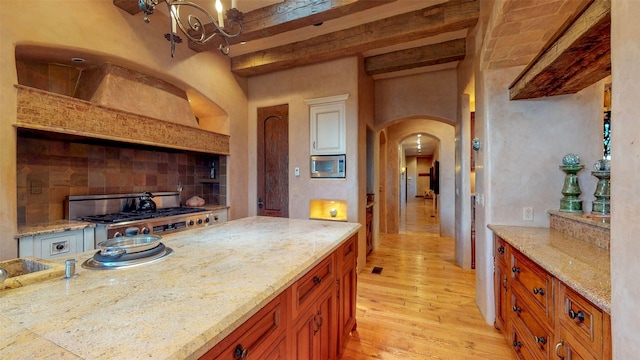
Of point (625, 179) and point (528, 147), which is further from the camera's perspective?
point (528, 147)

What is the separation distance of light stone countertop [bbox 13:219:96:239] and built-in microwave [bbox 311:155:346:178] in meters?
2.45

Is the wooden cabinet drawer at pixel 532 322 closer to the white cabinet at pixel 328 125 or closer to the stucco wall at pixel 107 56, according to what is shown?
the white cabinet at pixel 328 125

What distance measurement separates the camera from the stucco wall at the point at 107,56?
1802 millimetres

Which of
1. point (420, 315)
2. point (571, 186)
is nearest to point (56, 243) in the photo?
point (420, 315)

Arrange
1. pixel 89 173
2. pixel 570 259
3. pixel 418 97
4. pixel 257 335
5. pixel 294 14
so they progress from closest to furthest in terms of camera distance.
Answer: pixel 257 335
pixel 570 259
pixel 294 14
pixel 89 173
pixel 418 97

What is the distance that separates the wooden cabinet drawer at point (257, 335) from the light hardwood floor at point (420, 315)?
4.01ft

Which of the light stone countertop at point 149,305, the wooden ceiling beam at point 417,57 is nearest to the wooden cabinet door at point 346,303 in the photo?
the light stone countertop at point 149,305

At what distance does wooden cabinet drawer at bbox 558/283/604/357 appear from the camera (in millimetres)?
929

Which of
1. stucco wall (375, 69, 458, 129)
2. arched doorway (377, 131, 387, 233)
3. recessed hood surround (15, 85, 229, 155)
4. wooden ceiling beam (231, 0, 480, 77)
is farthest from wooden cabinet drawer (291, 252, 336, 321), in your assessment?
arched doorway (377, 131, 387, 233)

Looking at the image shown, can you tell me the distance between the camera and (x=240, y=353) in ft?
2.53

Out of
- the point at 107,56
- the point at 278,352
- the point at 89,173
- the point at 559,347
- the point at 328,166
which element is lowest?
the point at 559,347

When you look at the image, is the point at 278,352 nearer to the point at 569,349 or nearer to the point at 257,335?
the point at 257,335

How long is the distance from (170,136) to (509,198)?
3.51 metres

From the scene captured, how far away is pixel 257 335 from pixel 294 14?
9.28ft
